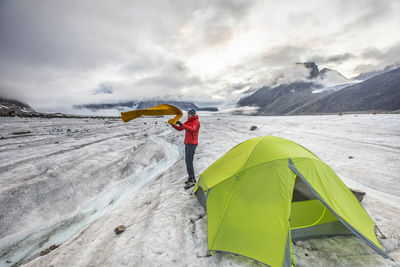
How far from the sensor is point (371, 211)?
4.84m

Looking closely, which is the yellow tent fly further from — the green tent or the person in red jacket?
the green tent

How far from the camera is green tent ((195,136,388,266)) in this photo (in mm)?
3227

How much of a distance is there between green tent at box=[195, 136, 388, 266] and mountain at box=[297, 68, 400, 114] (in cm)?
13865

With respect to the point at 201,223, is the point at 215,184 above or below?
above

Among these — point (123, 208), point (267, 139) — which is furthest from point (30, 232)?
point (267, 139)

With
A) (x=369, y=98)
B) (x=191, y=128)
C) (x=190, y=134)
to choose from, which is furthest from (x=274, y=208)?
(x=369, y=98)

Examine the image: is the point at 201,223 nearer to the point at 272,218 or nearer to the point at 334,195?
the point at 272,218

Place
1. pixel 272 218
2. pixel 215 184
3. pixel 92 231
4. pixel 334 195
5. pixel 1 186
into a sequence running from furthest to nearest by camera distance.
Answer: pixel 1 186 → pixel 92 231 → pixel 215 184 → pixel 334 195 → pixel 272 218

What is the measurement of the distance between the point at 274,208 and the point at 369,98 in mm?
158861

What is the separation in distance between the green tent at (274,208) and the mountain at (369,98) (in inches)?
5459

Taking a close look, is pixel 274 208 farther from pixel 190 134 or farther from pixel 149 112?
pixel 149 112

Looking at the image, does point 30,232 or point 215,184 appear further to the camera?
point 30,232

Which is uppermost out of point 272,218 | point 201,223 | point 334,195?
point 334,195

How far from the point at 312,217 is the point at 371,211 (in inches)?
89.5
